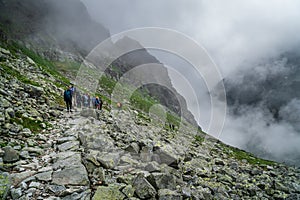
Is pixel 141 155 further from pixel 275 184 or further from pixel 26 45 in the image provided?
pixel 26 45

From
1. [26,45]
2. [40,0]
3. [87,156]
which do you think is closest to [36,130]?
[87,156]

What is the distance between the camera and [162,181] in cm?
788

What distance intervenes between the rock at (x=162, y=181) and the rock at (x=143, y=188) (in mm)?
427

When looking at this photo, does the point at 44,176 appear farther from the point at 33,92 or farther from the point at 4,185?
the point at 33,92

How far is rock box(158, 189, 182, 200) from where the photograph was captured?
7078mm

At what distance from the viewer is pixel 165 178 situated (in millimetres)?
7980

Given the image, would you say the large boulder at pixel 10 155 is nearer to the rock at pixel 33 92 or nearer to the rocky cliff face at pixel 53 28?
the rock at pixel 33 92

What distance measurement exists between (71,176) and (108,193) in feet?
5.09

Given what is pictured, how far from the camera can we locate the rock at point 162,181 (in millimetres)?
7672

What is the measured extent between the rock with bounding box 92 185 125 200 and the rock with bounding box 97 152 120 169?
151 centimetres

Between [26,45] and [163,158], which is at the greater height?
[26,45]

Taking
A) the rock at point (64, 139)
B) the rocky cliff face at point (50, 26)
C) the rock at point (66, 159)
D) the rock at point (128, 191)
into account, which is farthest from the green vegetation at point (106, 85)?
the rock at point (128, 191)

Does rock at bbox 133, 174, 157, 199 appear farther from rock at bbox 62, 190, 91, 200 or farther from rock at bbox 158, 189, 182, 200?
rock at bbox 62, 190, 91, 200

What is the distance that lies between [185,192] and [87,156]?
4357 millimetres
